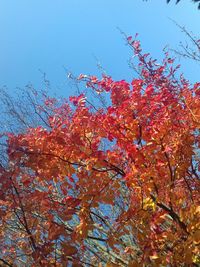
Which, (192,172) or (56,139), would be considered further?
(192,172)

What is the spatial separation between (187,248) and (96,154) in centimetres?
152

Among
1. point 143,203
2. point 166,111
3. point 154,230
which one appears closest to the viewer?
point 154,230

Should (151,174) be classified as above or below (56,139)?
below

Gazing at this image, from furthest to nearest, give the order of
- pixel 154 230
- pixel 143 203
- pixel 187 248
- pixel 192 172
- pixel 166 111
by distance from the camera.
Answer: pixel 192 172, pixel 166 111, pixel 143 203, pixel 154 230, pixel 187 248

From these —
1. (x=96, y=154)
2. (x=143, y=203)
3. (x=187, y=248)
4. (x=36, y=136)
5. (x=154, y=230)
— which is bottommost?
(x=187, y=248)

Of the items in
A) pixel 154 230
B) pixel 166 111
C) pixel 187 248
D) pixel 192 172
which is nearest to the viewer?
pixel 187 248

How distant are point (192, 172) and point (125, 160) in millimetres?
2180

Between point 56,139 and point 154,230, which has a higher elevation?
point 56,139

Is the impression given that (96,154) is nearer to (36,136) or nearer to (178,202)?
(36,136)

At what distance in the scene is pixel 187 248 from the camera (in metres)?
3.99

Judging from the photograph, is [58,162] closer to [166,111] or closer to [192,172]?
[166,111]

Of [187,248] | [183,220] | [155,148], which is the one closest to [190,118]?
[155,148]

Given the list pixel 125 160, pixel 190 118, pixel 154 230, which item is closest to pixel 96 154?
pixel 125 160

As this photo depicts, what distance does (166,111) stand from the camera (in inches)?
193
